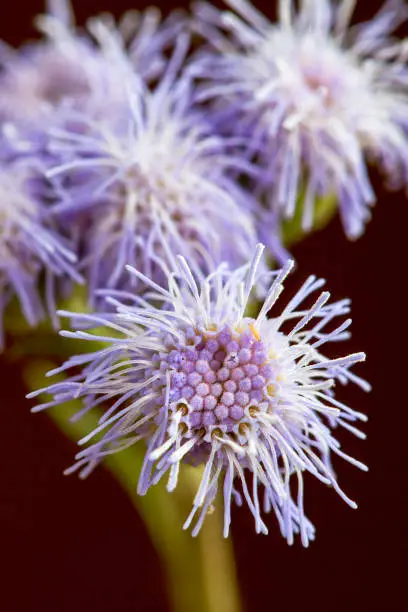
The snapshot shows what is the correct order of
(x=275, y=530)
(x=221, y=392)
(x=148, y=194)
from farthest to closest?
(x=275, y=530) → (x=148, y=194) → (x=221, y=392)

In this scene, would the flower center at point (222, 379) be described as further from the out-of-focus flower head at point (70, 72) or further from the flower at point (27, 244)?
the out-of-focus flower head at point (70, 72)

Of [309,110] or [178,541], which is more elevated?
[309,110]

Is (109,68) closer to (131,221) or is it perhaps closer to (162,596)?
(131,221)

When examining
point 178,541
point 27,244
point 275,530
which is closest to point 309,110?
point 27,244

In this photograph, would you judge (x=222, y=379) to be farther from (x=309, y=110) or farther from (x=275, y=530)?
(x=275, y=530)

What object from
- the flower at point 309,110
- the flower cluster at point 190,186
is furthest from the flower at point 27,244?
the flower at point 309,110

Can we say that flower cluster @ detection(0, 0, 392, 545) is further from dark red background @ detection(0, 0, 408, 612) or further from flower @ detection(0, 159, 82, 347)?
dark red background @ detection(0, 0, 408, 612)

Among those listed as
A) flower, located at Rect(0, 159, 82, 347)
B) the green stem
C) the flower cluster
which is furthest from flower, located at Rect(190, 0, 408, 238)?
the green stem
